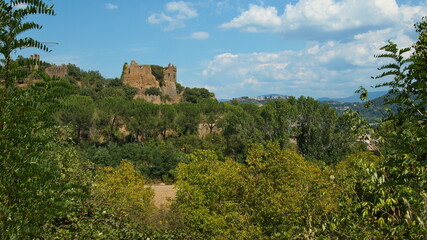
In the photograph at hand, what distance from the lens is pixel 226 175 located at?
49.3 ft

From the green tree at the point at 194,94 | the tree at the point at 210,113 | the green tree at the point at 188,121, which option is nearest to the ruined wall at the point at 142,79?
the green tree at the point at 194,94

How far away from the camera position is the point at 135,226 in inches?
368

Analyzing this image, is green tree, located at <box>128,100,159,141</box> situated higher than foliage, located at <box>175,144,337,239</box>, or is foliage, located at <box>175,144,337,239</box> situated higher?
green tree, located at <box>128,100,159,141</box>

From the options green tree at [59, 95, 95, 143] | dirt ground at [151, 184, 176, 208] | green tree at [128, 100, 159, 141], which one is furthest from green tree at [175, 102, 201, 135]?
dirt ground at [151, 184, 176, 208]

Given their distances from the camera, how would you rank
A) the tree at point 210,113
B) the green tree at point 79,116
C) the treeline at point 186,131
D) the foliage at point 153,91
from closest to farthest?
1. the treeline at point 186,131
2. the green tree at point 79,116
3. the tree at point 210,113
4. the foliage at point 153,91

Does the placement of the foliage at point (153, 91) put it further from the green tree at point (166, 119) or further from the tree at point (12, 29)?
the tree at point (12, 29)

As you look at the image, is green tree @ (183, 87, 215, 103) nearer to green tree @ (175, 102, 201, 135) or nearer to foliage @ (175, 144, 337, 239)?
green tree @ (175, 102, 201, 135)

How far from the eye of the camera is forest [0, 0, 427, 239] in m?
3.26

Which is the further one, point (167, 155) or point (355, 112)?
point (167, 155)

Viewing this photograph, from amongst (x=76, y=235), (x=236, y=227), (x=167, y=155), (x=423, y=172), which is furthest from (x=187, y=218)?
(x=167, y=155)

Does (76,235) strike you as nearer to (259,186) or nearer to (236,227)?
(236,227)

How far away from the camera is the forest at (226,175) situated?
326cm

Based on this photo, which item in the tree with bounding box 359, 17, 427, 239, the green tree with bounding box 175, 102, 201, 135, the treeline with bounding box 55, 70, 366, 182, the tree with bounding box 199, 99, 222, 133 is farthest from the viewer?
the tree with bounding box 199, 99, 222, 133

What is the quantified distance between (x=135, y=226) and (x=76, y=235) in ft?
7.29
